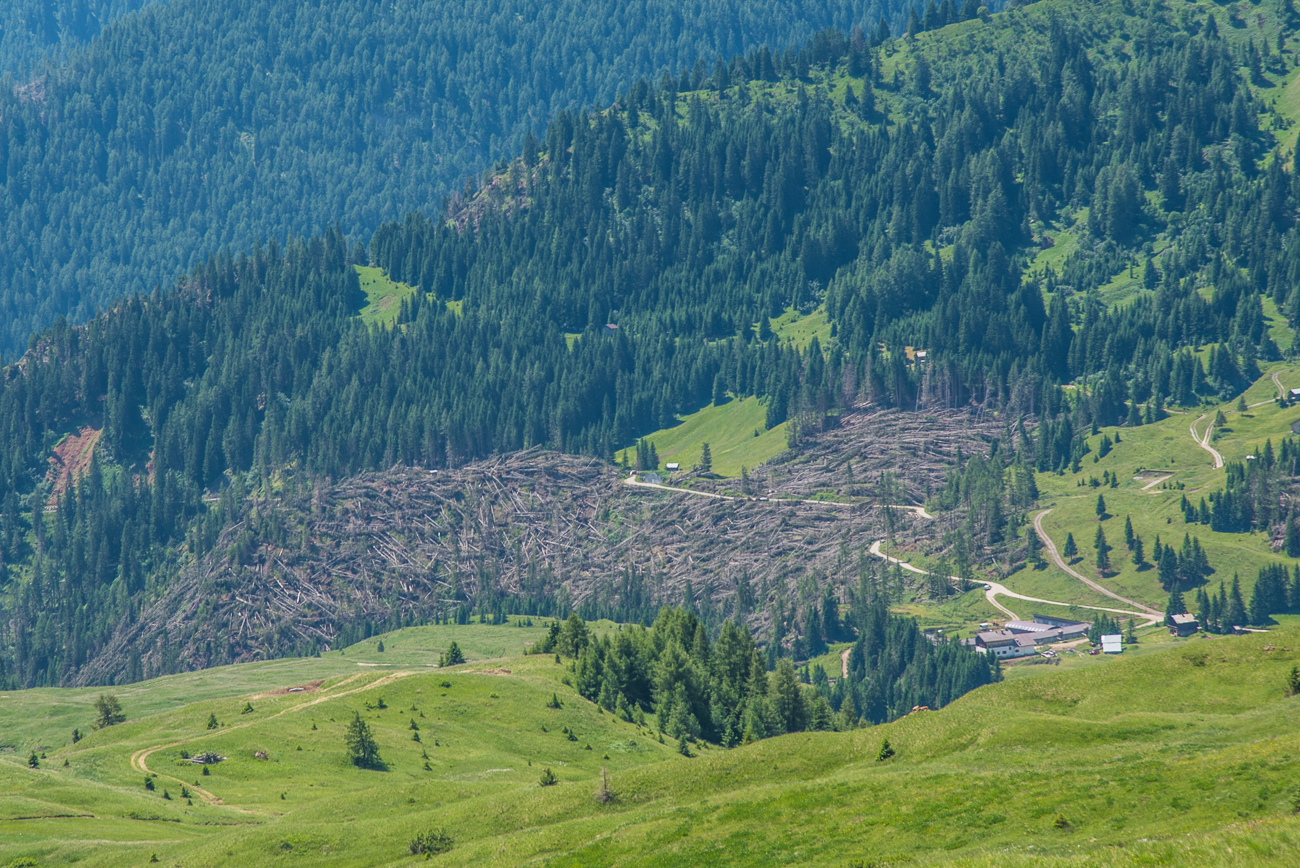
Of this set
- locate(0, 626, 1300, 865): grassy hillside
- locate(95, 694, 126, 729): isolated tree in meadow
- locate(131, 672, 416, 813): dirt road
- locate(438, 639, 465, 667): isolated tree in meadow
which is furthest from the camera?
locate(438, 639, 465, 667): isolated tree in meadow

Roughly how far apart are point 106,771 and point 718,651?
73.3 meters

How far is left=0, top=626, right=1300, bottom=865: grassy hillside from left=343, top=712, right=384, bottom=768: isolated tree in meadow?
135cm

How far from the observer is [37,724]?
184750 mm

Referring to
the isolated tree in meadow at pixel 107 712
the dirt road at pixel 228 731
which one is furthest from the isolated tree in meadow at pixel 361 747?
the isolated tree in meadow at pixel 107 712

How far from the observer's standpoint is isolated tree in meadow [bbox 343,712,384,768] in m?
125

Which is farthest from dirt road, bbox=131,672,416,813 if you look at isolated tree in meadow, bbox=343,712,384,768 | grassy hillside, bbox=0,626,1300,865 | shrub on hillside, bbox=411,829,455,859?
shrub on hillside, bbox=411,829,455,859

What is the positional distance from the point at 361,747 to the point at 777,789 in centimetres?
6108

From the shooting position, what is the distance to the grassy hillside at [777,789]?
2388 inches

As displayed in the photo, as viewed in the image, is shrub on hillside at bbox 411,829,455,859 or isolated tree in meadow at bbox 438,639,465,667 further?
isolated tree in meadow at bbox 438,639,465,667

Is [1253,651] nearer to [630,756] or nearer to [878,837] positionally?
[878,837]

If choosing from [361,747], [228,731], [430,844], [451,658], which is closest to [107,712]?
[228,731]

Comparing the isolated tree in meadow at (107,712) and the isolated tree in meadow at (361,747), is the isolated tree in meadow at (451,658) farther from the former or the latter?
the isolated tree in meadow at (361,747)

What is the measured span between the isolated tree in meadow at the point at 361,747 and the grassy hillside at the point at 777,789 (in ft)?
4.43

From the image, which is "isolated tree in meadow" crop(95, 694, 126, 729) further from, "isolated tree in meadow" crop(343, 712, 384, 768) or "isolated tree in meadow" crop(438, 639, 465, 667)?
"isolated tree in meadow" crop(343, 712, 384, 768)
